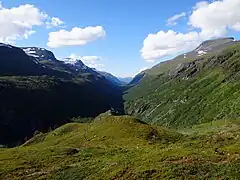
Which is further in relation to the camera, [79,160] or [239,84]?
[239,84]

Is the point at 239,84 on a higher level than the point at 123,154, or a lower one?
higher

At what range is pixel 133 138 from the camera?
→ 86.1 metres

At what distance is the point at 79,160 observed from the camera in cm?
6150

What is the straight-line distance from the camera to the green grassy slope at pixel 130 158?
40094mm

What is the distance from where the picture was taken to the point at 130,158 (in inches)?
2201

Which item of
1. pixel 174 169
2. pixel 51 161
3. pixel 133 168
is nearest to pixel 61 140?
pixel 51 161

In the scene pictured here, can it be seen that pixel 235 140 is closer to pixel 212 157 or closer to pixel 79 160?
pixel 212 157

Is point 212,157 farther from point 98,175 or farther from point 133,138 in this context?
point 133,138

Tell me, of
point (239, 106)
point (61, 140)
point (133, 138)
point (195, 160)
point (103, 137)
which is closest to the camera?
point (195, 160)

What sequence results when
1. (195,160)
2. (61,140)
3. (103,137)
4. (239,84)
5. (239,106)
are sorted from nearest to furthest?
(195,160) < (103,137) < (61,140) < (239,106) < (239,84)

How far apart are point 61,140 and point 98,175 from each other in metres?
54.4

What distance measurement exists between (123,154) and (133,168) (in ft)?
52.4

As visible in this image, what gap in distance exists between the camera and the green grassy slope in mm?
40094

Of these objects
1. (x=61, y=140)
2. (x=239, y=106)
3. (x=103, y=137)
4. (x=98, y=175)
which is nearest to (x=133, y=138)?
(x=103, y=137)
